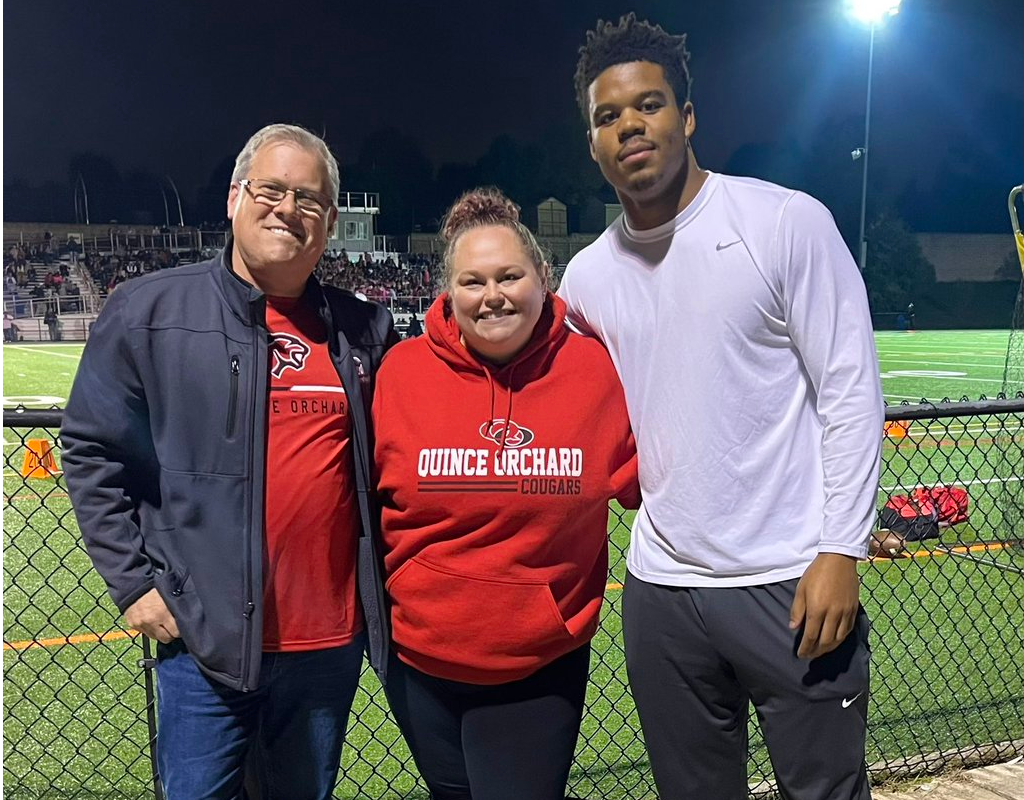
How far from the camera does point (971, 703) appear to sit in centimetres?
400

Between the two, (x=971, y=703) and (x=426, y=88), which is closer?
(x=971, y=703)

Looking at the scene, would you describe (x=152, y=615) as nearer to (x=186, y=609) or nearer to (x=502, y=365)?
(x=186, y=609)

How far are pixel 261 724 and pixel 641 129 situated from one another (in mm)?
1590

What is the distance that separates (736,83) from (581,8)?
11.5 m

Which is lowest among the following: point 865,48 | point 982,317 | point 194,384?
point 982,317

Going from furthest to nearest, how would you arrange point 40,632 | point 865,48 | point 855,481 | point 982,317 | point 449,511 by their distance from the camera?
1. point 865,48
2. point 982,317
3. point 40,632
4. point 449,511
5. point 855,481

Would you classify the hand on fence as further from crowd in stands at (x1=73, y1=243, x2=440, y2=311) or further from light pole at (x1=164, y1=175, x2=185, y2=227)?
light pole at (x1=164, y1=175, x2=185, y2=227)

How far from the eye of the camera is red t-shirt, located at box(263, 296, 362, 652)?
6.46 ft

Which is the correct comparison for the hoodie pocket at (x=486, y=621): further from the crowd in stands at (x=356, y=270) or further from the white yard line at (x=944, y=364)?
the crowd in stands at (x=356, y=270)

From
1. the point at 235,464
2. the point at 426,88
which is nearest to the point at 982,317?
the point at 426,88

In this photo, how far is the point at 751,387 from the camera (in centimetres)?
192

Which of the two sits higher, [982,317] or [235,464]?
[235,464]

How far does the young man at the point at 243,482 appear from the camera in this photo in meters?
1.92

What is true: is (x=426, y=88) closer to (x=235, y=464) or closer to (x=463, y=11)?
(x=463, y=11)
